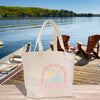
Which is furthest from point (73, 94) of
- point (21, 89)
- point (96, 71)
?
point (96, 71)

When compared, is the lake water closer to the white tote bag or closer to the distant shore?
the white tote bag

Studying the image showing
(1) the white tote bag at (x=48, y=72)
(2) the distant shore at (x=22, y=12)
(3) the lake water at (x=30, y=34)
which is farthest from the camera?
(2) the distant shore at (x=22, y=12)

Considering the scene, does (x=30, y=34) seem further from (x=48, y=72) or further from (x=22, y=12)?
(x=22, y=12)

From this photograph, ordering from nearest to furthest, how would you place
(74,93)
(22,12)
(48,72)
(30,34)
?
(48,72) → (74,93) → (30,34) → (22,12)

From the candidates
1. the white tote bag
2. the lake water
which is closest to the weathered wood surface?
the white tote bag

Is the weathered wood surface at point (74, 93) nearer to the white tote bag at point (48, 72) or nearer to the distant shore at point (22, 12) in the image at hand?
the white tote bag at point (48, 72)

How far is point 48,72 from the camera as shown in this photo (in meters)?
1.46

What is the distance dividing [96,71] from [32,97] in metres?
3.36

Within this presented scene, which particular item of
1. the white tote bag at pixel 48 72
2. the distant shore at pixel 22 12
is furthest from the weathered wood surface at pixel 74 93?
the distant shore at pixel 22 12

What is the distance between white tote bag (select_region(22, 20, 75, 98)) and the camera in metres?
1.44

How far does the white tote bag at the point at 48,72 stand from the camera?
1.44 metres

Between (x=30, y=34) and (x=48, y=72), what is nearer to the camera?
(x=48, y=72)

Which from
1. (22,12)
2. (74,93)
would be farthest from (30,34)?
(22,12)

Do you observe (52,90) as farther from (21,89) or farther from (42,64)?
(21,89)
